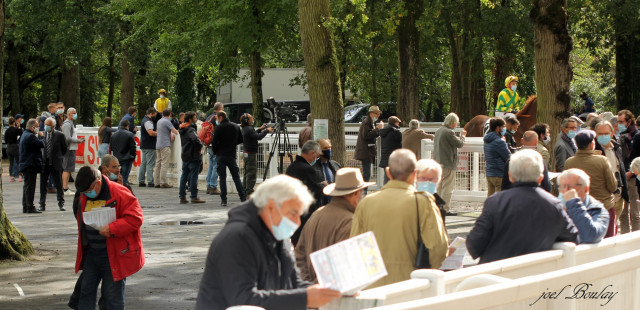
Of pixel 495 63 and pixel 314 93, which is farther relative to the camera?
pixel 495 63

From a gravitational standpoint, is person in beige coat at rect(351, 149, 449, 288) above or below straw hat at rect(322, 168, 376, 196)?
below

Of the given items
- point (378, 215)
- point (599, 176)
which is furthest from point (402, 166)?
point (599, 176)

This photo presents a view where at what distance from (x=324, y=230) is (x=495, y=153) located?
807cm

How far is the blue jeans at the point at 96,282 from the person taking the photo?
8086 millimetres

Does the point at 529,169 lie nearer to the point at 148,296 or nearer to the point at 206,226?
the point at 148,296

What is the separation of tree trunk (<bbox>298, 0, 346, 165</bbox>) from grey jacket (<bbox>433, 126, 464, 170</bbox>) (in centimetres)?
346

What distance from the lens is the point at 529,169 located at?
22.0 ft

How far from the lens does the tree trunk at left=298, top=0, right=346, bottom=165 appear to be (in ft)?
45.6

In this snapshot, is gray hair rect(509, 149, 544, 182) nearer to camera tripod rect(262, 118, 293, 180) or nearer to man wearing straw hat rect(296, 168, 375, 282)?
man wearing straw hat rect(296, 168, 375, 282)

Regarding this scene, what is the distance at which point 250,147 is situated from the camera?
1967cm

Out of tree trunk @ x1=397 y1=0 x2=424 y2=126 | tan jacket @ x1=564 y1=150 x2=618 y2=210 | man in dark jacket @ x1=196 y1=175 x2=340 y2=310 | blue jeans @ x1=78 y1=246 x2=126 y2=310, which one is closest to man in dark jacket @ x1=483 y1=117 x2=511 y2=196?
tan jacket @ x1=564 y1=150 x2=618 y2=210

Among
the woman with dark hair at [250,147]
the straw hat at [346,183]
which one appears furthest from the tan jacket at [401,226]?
the woman with dark hair at [250,147]

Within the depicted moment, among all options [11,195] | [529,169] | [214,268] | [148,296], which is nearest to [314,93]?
[148,296]

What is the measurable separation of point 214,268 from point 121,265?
139 inches
